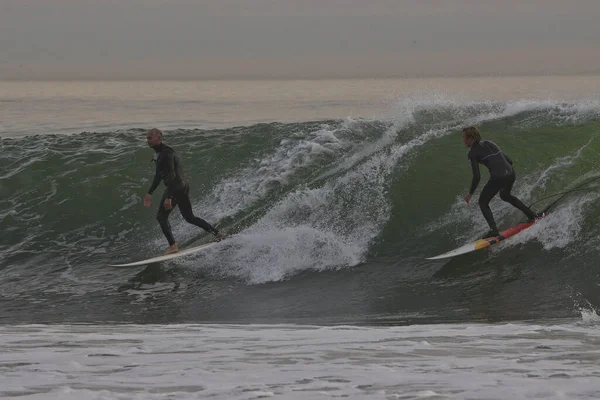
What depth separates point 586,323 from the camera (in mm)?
6945

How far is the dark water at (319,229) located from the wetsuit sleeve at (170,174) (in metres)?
1.03

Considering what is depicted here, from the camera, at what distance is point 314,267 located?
10.3 metres

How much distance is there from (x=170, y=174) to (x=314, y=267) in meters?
2.34

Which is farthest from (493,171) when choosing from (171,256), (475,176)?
(171,256)

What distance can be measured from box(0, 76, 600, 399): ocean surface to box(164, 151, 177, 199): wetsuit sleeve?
107 centimetres

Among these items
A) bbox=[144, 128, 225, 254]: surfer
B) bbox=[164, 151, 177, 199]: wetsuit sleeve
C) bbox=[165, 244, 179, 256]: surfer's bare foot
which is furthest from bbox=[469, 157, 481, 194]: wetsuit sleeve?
bbox=[165, 244, 179, 256]: surfer's bare foot

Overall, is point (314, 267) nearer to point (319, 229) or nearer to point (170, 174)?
point (319, 229)

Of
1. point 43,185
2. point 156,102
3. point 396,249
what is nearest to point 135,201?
point 43,185

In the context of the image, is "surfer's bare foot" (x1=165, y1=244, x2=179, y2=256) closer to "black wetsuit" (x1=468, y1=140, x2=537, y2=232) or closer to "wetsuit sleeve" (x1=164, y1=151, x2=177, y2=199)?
"wetsuit sleeve" (x1=164, y1=151, x2=177, y2=199)

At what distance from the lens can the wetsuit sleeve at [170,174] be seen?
34.5ft

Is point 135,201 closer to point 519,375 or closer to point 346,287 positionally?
point 346,287

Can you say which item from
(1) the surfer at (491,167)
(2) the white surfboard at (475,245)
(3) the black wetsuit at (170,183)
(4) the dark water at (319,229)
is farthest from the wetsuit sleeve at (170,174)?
(1) the surfer at (491,167)

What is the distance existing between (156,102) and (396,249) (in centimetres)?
3144

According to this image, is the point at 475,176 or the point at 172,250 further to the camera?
the point at 172,250
